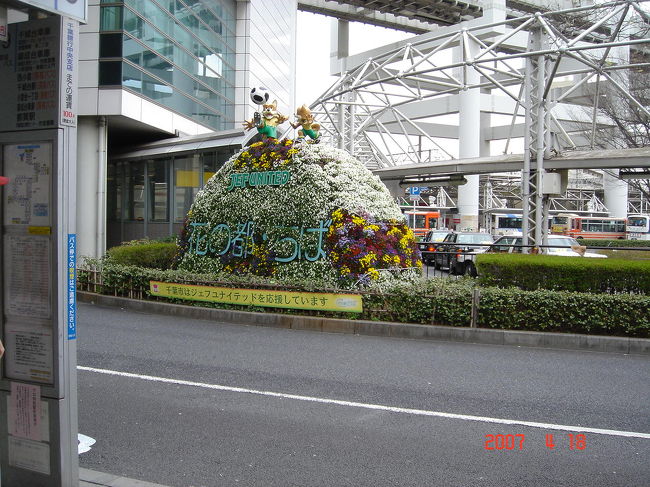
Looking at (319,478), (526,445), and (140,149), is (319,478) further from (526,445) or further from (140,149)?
(140,149)

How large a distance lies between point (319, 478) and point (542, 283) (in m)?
8.27

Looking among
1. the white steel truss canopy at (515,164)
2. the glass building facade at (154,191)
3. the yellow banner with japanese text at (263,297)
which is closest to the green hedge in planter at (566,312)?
the yellow banner with japanese text at (263,297)

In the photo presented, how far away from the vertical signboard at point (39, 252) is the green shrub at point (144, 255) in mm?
11743

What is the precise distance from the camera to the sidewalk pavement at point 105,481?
4.23 m

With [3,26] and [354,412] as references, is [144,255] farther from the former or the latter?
[3,26]

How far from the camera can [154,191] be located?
24.8 m

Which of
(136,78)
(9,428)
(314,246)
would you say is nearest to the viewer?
(9,428)

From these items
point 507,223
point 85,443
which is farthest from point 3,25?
point 507,223

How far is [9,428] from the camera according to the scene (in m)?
3.94

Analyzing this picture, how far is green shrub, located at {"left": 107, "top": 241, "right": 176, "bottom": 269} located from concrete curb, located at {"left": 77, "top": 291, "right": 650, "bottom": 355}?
3.31 meters

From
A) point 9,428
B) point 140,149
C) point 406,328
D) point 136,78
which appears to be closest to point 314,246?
point 406,328

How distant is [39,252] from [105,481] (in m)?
1.80

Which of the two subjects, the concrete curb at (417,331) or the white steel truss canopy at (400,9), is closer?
the concrete curb at (417,331)

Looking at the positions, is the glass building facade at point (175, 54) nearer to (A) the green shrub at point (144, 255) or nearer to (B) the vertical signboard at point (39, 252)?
(A) the green shrub at point (144, 255)
